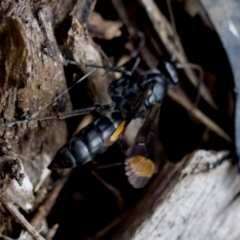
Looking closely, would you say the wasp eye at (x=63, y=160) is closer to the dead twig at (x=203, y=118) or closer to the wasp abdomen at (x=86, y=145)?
the wasp abdomen at (x=86, y=145)

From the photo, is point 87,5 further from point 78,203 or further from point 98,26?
point 78,203

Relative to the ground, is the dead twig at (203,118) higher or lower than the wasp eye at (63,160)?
lower

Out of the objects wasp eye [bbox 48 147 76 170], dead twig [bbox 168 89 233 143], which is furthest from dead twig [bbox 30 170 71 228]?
dead twig [bbox 168 89 233 143]

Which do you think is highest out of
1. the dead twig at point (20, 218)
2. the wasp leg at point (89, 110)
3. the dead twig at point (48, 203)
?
the wasp leg at point (89, 110)

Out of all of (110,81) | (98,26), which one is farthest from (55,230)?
(98,26)

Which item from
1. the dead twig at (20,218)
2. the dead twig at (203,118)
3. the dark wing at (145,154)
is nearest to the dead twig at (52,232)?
the dead twig at (20,218)

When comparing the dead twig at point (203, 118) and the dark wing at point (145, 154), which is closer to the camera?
the dark wing at point (145, 154)

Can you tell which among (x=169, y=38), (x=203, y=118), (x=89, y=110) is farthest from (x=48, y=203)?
(x=169, y=38)
